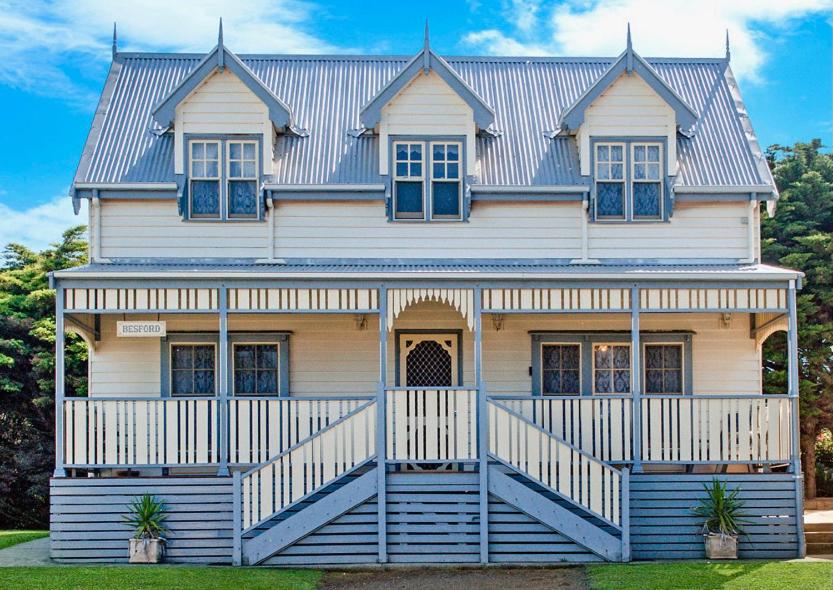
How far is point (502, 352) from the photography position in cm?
2091

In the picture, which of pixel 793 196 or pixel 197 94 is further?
pixel 793 196

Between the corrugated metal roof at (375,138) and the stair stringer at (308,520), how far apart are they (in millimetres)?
5983

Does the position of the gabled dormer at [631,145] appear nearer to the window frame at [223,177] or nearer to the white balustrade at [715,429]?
the white balustrade at [715,429]

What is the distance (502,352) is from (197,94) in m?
7.47

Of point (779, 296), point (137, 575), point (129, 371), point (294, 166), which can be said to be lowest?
point (137, 575)

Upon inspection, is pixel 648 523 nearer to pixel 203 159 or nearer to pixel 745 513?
pixel 745 513

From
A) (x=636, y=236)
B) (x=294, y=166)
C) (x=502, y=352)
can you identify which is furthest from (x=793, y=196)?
(x=294, y=166)

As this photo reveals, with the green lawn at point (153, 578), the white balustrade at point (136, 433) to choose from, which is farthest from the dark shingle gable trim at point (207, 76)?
the green lawn at point (153, 578)

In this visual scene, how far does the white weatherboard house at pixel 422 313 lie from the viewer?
17.9m

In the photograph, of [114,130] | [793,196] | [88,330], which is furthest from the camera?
[793,196]

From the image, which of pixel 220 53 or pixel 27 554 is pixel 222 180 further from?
pixel 27 554

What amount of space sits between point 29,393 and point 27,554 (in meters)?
12.0

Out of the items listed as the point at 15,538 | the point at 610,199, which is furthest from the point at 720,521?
the point at 15,538

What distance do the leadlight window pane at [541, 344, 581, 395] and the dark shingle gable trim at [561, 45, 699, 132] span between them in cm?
444
